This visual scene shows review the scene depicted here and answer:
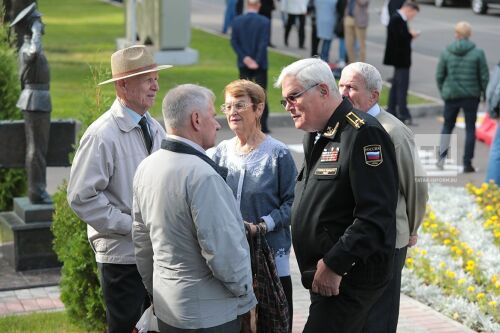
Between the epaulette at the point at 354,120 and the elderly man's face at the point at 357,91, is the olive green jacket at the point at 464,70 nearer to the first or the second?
the elderly man's face at the point at 357,91

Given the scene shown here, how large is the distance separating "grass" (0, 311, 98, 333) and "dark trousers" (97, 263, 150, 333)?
1.32 m

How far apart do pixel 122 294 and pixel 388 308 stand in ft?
4.97

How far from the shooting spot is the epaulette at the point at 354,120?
15.6 feet

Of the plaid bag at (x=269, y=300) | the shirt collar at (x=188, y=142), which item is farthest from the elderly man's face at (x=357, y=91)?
the shirt collar at (x=188, y=142)

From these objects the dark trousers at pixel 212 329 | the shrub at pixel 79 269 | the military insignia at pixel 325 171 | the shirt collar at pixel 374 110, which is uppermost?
the shirt collar at pixel 374 110

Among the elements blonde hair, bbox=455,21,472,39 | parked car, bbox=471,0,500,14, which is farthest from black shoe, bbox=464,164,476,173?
parked car, bbox=471,0,500,14

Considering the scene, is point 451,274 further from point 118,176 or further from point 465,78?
point 465,78

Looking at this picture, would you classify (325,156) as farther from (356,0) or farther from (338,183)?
(356,0)

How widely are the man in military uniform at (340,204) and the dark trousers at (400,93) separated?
37.5 ft

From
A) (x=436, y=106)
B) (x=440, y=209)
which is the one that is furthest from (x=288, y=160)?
(x=436, y=106)

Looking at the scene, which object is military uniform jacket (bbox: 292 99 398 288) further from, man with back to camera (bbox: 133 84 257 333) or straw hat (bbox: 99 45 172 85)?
straw hat (bbox: 99 45 172 85)

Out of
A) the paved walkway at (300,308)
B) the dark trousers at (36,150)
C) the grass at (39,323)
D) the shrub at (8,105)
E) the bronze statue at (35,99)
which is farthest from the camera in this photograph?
the shrub at (8,105)

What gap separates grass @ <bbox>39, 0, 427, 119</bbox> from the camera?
57.6 ft

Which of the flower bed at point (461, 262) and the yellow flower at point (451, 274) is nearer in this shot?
the flower bed at point (461, 262)
